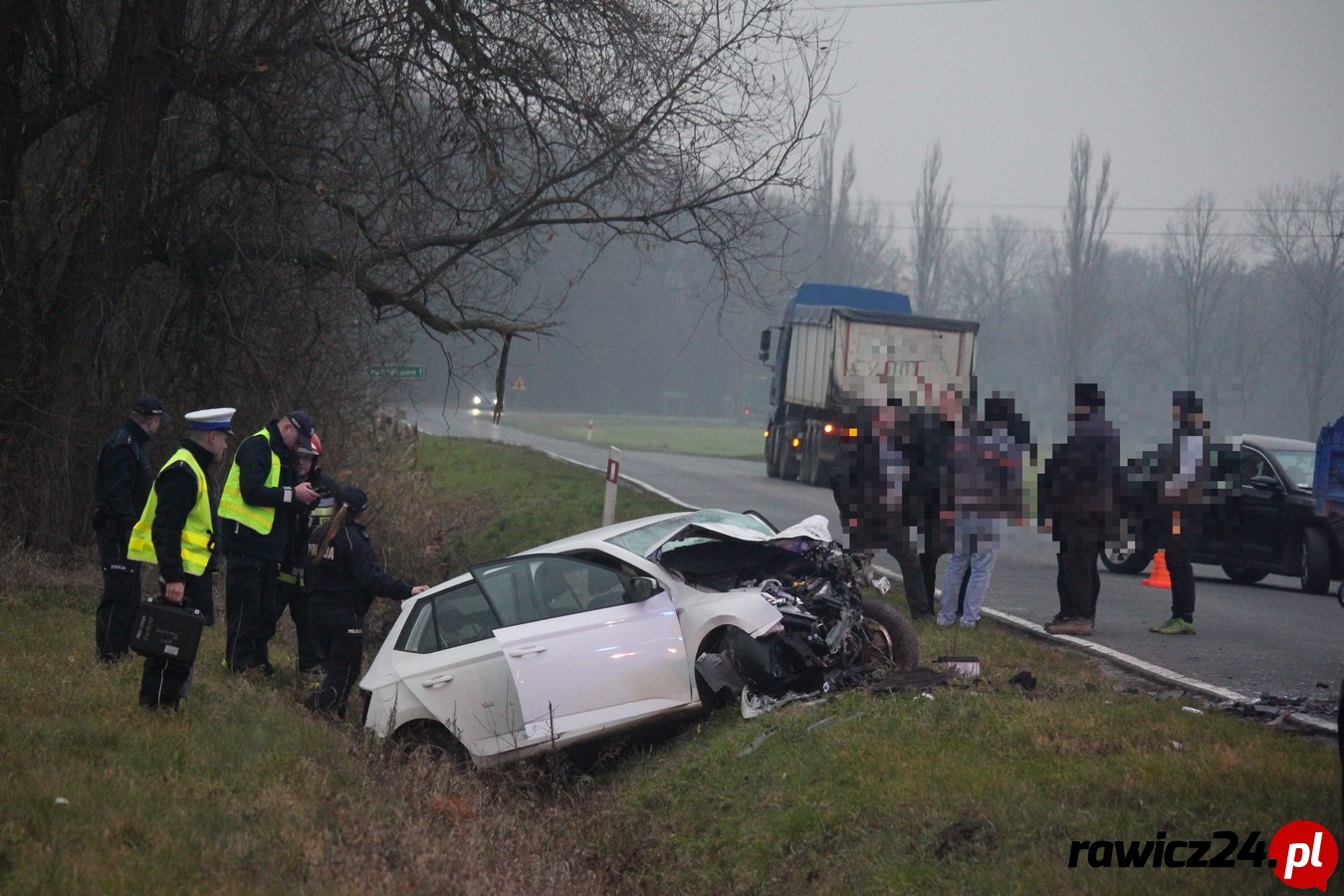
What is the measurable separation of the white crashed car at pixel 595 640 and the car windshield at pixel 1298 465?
7688mm

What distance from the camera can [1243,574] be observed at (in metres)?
15.0

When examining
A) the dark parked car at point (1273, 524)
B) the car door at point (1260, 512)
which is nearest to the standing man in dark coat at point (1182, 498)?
the dark parked car at point (1273, 524)

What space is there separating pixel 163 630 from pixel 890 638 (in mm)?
4430

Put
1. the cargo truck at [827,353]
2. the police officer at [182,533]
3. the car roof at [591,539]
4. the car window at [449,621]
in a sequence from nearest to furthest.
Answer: the police officer at [182,533], the car window at [449,621], the car roof at [591,539], the cargo truck at [827,353]

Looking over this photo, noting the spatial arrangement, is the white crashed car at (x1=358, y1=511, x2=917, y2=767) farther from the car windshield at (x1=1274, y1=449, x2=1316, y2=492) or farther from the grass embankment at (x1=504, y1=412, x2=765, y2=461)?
the grass embankment at (x1=504, y1=412, x2=765, y2=461)

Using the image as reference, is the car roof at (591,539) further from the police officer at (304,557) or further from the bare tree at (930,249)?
the bare tree at (930,249)

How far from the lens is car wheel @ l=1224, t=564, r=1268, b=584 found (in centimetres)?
1495

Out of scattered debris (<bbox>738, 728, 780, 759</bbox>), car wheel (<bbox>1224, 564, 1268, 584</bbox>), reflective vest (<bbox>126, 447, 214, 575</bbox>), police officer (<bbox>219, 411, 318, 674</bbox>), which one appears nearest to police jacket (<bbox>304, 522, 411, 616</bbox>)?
police officer (<bbox>219, 411, 318, 674</bbox>)

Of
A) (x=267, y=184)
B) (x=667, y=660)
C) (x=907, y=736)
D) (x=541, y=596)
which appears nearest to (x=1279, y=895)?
(x=907, y=736)

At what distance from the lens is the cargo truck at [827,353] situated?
77.5 ft

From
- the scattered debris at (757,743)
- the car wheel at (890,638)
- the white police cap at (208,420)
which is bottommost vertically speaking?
the scattered debris at (757,743)

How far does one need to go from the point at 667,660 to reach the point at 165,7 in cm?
794

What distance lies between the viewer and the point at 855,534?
418 inches

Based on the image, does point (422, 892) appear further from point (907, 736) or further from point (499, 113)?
point (499, 113)
